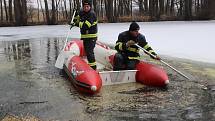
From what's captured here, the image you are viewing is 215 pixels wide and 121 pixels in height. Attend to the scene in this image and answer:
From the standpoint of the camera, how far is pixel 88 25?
28.2ft

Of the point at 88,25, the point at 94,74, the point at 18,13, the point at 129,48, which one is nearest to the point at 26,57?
the point at 88,25

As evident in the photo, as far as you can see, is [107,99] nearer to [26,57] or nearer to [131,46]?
[131,46]

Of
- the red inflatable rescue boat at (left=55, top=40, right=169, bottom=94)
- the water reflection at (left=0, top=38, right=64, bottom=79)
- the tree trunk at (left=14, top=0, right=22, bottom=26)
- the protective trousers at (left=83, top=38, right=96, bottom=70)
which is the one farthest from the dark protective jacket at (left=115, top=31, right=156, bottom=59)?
the tree trunk at (left=14, top=0, right=22, bottom=26)

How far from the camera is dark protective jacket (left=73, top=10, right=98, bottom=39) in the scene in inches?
338

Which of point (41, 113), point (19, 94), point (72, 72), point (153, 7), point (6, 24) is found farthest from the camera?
point (153, 7)

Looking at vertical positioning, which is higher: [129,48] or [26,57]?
[129,48]

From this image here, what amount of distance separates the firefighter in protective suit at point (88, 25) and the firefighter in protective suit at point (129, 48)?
597 millimetres

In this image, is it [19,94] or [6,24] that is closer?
[19,94]

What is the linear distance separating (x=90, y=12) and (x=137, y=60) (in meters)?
1.39

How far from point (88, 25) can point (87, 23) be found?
53 millimetres

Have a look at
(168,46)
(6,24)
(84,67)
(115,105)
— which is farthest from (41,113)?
(6,24)

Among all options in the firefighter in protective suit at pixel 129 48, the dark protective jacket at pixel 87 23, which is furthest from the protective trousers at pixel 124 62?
the dark protective jacket at pixel 87 23

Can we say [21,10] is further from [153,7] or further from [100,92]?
[100,92]

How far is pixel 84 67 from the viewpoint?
7.86 m
